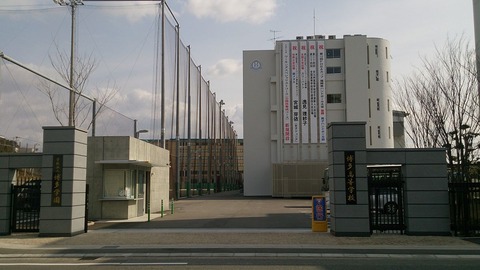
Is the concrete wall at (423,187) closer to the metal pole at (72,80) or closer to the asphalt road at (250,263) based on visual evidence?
the asphalt road at (250,263)

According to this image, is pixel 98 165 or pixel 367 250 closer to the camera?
pixel 367 250

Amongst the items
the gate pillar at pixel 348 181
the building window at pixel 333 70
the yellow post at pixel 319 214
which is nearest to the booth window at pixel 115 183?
the yellow post at pixel 319 214

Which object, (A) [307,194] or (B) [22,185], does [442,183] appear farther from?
(A) [307,194]

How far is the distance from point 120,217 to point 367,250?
13.4m

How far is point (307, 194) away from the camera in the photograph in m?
47.7

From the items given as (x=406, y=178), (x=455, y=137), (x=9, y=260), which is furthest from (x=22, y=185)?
(x=455, y=137)

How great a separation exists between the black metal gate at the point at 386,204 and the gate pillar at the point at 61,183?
1063 centimetres

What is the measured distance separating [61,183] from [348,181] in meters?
10.3

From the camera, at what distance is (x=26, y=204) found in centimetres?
1695

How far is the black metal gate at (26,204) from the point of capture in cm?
1683

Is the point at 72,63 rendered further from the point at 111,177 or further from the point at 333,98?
the point at 333,98

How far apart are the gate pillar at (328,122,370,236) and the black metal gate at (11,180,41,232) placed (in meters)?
10.9

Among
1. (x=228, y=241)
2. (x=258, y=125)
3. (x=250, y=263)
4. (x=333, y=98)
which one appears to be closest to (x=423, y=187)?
(x=228, y=241)

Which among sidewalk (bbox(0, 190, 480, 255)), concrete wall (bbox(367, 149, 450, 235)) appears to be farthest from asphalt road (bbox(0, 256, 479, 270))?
concrete wall (bbox(367, 149, 450, 235))
